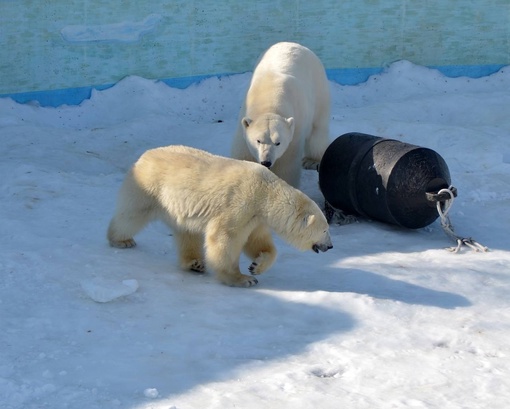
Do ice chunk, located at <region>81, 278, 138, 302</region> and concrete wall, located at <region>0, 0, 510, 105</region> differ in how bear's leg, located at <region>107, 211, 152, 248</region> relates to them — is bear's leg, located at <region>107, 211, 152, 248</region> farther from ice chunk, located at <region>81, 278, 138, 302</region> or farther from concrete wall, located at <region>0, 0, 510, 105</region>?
concrete wall, located at <region>0, 0, 510, 105</region>

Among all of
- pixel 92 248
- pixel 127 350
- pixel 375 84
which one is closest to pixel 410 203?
pixel 92 248

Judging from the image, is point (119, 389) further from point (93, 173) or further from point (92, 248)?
point (93, 173)

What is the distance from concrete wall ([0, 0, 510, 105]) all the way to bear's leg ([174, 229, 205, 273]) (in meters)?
4.39

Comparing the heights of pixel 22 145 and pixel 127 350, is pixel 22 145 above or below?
below

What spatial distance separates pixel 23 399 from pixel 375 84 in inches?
267

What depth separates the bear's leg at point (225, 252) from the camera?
407 cm

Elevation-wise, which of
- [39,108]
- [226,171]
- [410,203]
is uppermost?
[226,171]

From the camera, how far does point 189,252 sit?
438 cm

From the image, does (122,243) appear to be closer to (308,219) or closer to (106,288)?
(106,288)

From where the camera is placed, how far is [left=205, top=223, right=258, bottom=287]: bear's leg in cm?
407

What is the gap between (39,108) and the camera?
26.9 feet

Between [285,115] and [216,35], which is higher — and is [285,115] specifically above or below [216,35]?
above

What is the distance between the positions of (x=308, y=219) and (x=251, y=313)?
1.91 ft

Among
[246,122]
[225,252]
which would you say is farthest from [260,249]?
[246,122]
